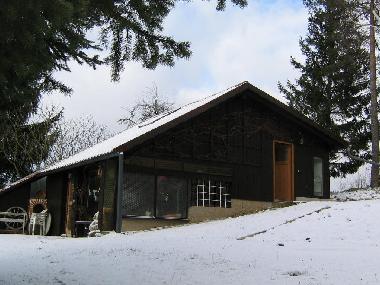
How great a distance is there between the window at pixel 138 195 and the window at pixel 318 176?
7.50m

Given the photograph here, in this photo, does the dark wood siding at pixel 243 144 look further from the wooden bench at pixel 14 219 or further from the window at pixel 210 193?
the wooden bench at pixel 14 219

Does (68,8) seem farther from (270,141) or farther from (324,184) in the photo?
(324,184)

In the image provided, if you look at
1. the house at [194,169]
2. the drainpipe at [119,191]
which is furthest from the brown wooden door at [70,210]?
the drainpipe at [119,191]

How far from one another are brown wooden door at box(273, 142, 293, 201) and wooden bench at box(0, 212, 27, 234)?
9.54 m

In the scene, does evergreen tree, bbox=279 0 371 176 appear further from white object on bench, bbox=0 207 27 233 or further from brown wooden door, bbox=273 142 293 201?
white object on bench, bbox=0 207 27 233

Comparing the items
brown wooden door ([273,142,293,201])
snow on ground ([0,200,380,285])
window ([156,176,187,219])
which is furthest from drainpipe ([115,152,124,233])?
brown wooden door ([273,142,293,201])

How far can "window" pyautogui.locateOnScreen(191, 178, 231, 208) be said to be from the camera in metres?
17.1

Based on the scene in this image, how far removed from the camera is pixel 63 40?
4910 mm

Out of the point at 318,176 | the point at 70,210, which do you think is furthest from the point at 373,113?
the point at 70,210

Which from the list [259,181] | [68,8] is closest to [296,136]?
[259,181]

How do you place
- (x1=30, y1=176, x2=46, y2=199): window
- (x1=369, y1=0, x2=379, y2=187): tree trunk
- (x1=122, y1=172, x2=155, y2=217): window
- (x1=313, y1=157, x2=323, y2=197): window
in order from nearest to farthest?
(x1=122, y1=172, x2=155, y2=217): window
(x1=313, y1=157, x2=323, y2=197): window
(x1=30, y1=176, x2=46, y2=199): window
(x1=369, y1=0, x2=379, y2=187): tree trunk

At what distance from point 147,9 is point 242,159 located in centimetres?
1373

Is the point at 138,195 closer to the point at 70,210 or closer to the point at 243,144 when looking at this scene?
the point at 70,210

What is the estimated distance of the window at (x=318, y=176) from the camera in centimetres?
2045
